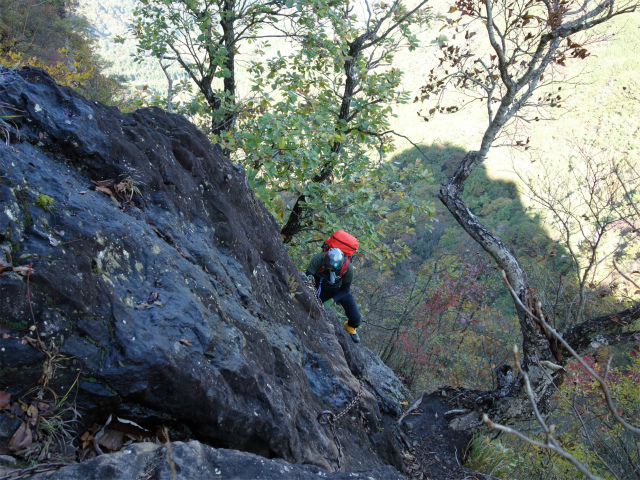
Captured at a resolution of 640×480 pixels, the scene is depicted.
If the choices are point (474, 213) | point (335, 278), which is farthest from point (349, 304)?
point (474, 213)

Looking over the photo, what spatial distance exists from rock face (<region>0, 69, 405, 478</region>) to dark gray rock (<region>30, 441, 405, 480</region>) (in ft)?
1.12

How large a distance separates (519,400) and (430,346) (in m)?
8.45

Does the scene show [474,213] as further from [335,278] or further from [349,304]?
[335,278]

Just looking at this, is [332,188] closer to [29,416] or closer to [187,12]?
[187,12]

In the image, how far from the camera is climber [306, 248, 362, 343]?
5894 millimetres

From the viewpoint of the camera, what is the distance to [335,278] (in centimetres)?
604

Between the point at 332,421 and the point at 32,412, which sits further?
the point at 332,421

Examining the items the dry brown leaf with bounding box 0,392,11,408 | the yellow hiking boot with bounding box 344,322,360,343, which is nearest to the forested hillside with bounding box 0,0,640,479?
the yellow hiking boot with bounding box 344,322,360,343

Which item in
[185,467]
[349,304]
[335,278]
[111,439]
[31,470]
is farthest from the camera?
[349,304]

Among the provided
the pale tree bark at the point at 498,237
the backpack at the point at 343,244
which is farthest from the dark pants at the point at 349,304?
the pale tree bark at the point at 498,237

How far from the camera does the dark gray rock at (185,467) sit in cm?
165

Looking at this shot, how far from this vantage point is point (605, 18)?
4.80 m

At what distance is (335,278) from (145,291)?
386 cm

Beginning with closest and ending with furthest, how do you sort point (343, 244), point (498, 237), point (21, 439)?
point (21, 439), point (498, 237), point (343, 244)
